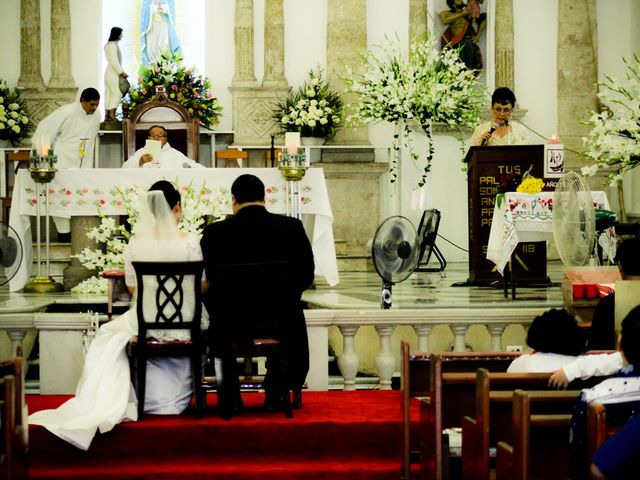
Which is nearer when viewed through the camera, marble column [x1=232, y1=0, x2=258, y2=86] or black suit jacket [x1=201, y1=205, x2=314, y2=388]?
black suit jacket [x1=201, y1=205, x2=314, y2=388]

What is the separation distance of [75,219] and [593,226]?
4630mm

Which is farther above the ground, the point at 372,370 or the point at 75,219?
the point at 75,219

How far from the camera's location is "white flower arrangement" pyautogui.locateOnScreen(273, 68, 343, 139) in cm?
1356

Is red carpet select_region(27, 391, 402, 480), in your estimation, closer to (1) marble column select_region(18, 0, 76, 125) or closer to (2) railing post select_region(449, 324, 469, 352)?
(2) railing post select_region(449, 324, 469, 352)

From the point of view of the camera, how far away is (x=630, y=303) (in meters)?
5.35

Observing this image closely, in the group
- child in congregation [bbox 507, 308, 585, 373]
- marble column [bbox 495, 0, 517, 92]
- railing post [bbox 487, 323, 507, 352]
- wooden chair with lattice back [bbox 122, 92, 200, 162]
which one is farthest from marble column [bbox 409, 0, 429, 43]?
child in congregation [bbox 507, 308, 585, 373]

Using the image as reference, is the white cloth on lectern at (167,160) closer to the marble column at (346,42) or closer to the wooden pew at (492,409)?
the marble column at (346,42)

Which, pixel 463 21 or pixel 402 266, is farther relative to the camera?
pixel 463 21

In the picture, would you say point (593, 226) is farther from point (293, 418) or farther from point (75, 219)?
point (75, 219)

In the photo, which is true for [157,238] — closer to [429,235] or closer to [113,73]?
[429,235]

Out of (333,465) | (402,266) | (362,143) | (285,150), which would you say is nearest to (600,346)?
(333,465)

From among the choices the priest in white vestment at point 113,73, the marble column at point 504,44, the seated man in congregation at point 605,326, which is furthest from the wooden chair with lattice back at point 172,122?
the seated man in congregation at point 605,326

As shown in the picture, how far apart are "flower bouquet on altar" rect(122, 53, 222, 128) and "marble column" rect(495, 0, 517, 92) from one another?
3.79 m

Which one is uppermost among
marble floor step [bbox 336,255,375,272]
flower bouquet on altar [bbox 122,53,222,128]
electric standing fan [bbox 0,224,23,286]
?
flower bouquet on altar [bbox 122,53,222,128]
